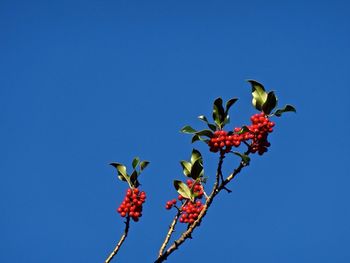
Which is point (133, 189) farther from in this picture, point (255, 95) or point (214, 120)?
point (255, 95)

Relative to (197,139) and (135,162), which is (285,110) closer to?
(197,139)

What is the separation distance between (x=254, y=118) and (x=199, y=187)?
109 cm

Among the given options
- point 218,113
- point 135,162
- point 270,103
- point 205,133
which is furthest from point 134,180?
point 270,103

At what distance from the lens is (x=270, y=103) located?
570 cm

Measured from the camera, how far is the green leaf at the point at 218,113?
5.52 metres

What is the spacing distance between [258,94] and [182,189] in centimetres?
146

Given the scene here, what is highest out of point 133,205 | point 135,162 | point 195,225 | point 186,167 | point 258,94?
point 258,94

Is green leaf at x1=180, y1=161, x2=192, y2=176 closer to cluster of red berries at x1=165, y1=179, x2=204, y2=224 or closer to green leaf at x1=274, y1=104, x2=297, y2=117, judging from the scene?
cluster of red berries at x1=165, y1=179, x2=204, y2=224

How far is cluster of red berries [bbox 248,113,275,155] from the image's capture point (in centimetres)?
542

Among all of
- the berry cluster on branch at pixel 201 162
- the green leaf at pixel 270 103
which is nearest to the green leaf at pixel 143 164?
the berry cluster on branch at pixel 201 162

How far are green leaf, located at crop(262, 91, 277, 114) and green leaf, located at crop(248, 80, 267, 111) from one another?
4cm

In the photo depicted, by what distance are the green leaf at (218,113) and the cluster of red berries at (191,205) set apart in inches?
30.3

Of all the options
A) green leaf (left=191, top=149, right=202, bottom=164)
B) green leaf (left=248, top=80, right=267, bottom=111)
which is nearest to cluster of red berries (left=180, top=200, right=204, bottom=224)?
green leaf (left=191, top=149, right=202, bottom=164)

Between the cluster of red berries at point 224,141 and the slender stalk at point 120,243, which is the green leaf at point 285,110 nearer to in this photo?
the cluster of red berries at point 224,141
